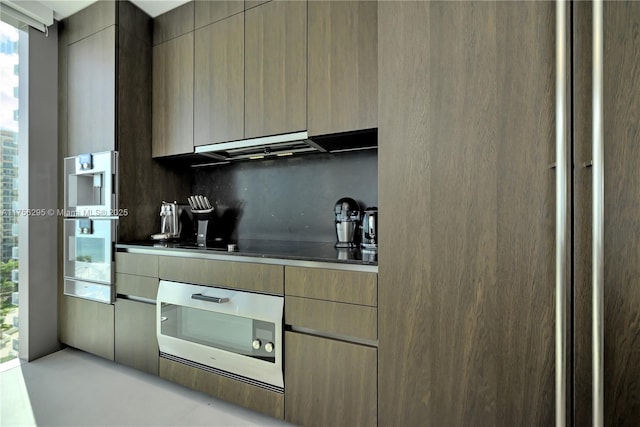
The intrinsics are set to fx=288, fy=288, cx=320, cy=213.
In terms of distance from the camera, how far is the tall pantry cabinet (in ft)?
2.47

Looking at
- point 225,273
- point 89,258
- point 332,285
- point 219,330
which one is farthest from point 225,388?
point 89,258

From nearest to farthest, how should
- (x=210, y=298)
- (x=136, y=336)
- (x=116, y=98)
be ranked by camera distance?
(x=210, y=298), (x=136, y=336), (x=116, y=98)

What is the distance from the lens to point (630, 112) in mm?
700

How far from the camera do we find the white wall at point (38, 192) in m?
2.03

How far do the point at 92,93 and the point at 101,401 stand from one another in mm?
1981

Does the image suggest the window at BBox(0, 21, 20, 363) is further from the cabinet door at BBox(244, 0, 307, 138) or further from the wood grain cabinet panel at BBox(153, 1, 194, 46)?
the cabinet door at BBox(244, 0, 307, 138)

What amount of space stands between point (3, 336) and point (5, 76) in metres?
1.83

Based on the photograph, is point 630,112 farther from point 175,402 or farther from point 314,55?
point 175,402

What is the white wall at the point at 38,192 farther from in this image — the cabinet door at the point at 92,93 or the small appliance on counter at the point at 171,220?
the small appliance on counter at the point at 171,220

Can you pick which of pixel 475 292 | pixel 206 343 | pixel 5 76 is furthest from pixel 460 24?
pixel 5 76

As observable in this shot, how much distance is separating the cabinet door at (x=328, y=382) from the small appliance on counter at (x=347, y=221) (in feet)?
2.02

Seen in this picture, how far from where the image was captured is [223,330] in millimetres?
1519

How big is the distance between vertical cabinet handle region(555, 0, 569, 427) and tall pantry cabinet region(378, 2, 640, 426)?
1.3 inches

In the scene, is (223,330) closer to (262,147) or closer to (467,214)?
(262,147)
